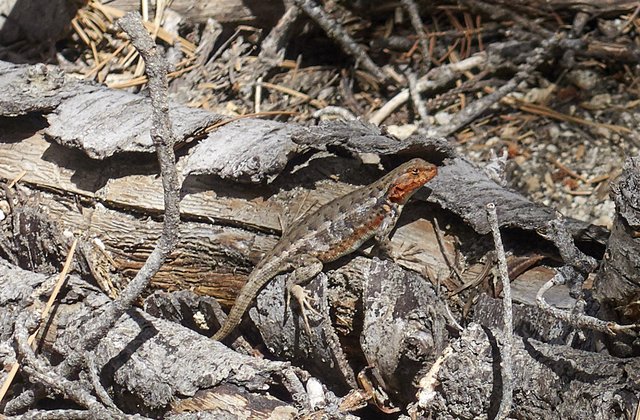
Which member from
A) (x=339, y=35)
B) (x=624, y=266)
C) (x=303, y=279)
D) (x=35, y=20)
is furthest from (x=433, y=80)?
(x=624, y=266)

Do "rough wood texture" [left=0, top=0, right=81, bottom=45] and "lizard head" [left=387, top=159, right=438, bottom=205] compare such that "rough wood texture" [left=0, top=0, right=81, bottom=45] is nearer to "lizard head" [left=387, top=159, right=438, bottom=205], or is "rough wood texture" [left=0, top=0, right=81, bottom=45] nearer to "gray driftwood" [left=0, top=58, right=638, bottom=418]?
"gray driftwood" [left=0, top=58, right=638, bottom=418]

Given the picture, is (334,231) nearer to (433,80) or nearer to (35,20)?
(433,80)

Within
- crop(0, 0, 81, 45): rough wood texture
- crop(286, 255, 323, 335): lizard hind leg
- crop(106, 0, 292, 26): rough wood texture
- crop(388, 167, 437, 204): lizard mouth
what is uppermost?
crop(0, 0, 81, 45): rough wood texture

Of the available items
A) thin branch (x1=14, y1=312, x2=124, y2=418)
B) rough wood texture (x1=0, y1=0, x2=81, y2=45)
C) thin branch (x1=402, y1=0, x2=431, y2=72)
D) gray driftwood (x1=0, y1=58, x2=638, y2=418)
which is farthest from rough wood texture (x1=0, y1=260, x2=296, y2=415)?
thin branch (x1=402, y1=0, x2=431, y2=72)

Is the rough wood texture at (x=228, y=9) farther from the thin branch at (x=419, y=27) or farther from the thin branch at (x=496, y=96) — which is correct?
the thin branch at (x=496, y=96)

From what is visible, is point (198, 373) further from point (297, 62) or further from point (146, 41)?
point (297, 62)

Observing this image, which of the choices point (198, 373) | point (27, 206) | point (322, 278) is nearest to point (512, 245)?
point (322, 278)


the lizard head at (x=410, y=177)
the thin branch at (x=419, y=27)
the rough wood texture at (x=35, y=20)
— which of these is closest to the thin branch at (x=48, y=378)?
the lizard head at (x=410, y=177)
